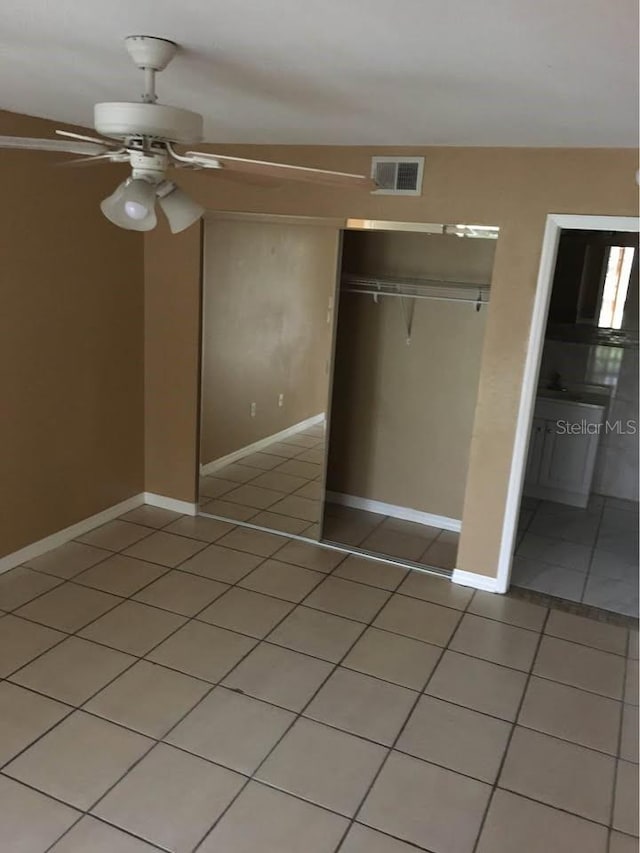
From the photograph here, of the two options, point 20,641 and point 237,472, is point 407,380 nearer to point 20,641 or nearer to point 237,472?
point 237,472

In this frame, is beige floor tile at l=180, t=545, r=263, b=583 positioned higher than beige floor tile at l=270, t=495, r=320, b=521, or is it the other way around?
beige floor tile at l=270, t=495, r=320, b=521

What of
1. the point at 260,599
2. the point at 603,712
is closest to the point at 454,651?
the point at 603,712

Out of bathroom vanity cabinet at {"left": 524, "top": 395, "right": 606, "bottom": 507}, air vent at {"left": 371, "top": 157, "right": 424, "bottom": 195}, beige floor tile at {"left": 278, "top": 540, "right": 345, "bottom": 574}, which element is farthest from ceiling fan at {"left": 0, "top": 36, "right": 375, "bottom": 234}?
bathroom vanity cabinet at {"left": 524, "top": 395, "right": 606, "bottom": 507}

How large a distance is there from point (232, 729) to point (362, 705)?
524mm

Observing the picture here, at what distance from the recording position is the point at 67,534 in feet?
13.3

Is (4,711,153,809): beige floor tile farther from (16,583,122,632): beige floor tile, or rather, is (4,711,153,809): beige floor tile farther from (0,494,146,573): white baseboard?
(0,494,146,573): white baseboard

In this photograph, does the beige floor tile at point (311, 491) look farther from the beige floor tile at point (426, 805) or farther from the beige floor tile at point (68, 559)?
the beige floor tile at point (426, 805)

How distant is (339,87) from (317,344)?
199 cm

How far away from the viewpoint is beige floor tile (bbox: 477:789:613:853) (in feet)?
7.25

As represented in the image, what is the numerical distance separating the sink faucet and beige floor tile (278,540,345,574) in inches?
85.3

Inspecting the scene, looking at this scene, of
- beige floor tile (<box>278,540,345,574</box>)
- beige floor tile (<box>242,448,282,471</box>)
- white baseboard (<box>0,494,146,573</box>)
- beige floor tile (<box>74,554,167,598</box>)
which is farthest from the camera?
beige floor tile (<box>242,448,282,471</box>)

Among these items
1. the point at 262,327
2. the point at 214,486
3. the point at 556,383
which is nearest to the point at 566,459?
the point at 556,383

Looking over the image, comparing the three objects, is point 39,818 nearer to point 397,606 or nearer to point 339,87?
point 397,606

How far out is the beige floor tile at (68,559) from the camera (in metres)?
3.72
